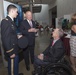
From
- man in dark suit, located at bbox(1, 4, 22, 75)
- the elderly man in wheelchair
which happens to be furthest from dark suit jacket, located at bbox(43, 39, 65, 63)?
man in dark suit, located at bbox(1, 4, 22, 75)

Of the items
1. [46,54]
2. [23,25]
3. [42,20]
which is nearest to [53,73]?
[46,54]

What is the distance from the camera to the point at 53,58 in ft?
8.54

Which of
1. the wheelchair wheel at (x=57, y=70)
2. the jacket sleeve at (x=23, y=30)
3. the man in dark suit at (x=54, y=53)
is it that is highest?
the jacket sleeve at (x=23, y=30)

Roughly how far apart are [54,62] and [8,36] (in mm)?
826

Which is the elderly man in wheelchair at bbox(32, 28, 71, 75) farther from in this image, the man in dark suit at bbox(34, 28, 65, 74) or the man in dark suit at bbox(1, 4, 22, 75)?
the man in dark suit at bbox(1, 4, 22, 75)

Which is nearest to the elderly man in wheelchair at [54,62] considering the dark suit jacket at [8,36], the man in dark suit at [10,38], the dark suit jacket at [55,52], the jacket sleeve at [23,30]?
the dark suit jacket at [55,52]

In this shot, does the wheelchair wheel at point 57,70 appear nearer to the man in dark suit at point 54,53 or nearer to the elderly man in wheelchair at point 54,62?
the elderly man in wheelchair at point 54,62

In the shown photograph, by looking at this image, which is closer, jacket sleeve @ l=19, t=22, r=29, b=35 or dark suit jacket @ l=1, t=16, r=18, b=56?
dark suit jacket @ l=1, t=16, r=18, b=56

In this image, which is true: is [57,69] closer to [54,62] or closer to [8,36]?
[54,62]

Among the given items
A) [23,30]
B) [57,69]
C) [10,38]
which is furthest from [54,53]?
[23,30]

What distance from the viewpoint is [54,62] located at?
259 centimetres

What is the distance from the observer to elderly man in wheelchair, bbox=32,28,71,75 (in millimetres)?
2496

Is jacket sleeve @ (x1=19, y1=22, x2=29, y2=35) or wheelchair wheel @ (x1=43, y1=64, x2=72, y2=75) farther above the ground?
jacket sleeve @ (x1=19, y1=22, x2=29, y2=35)

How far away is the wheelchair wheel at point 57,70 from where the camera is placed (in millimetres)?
2480
